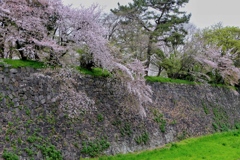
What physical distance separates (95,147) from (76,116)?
4.43 feet

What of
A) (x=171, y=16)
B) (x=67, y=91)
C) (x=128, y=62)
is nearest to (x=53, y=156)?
(x=67, y=91)

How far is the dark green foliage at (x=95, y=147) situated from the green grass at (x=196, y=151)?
0.35m

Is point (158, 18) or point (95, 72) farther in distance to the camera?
point (158, 18)

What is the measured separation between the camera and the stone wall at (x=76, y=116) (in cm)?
780

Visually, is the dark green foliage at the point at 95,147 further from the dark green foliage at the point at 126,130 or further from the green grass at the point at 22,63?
the green grass at the point at 22,63

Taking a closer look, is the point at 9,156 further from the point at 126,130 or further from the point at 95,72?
the point at 95,72

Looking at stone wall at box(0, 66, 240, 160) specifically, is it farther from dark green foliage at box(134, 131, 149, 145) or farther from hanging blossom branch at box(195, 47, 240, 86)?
hanging blossom branch at box(195, 47, 240, 86)

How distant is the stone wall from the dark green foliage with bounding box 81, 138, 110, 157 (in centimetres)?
5

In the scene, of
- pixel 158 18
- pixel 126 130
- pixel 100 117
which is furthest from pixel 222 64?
pixel 100 117

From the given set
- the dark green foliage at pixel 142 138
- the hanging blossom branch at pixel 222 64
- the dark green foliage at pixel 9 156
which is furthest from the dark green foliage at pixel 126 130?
the hanging blossom branch at pixel 222 64

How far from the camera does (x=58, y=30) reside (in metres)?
10.3

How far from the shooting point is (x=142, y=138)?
11.4 metres

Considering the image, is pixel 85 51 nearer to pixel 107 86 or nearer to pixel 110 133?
pixel 107 86

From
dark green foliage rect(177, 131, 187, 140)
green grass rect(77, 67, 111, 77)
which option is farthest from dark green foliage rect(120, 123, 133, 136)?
dark green foliage rect(177, 131, 187, 140)
